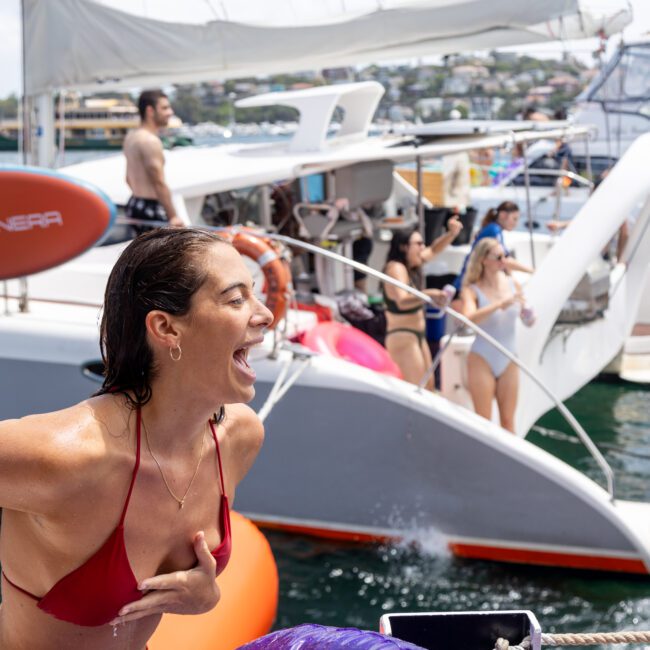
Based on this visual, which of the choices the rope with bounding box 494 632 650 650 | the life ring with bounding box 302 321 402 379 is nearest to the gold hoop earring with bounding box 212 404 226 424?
Result: the rope with bounding box 494 632 650 650

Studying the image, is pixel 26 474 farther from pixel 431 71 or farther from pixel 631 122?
pixel 631 122

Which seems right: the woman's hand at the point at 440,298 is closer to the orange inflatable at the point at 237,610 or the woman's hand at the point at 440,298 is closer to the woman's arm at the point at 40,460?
the orange inflatable at the point at 237,610

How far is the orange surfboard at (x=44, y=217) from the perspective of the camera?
535 centimetres

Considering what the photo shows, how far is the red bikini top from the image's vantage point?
1.79 meters

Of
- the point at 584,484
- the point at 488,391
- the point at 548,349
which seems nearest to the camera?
the point at 584,484

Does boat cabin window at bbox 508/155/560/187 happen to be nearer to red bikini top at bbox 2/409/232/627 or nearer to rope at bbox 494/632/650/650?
rope at bbox 494/632/650/650

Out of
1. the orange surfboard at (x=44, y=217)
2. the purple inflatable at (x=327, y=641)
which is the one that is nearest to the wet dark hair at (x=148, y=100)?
the orange surfboard at (x=44, y=217)

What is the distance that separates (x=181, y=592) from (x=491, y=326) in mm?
4711

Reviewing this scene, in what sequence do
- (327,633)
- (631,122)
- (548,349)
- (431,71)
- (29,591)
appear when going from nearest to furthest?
(327,633)
(29,591)
(548,349)
(431,71)
(631,122)

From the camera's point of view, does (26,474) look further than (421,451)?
No

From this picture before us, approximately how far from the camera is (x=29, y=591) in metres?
1.82

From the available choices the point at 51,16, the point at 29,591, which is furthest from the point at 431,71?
the point at 29,591

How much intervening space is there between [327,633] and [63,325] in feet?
15.7

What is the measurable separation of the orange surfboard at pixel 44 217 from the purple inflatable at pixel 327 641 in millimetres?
4008
